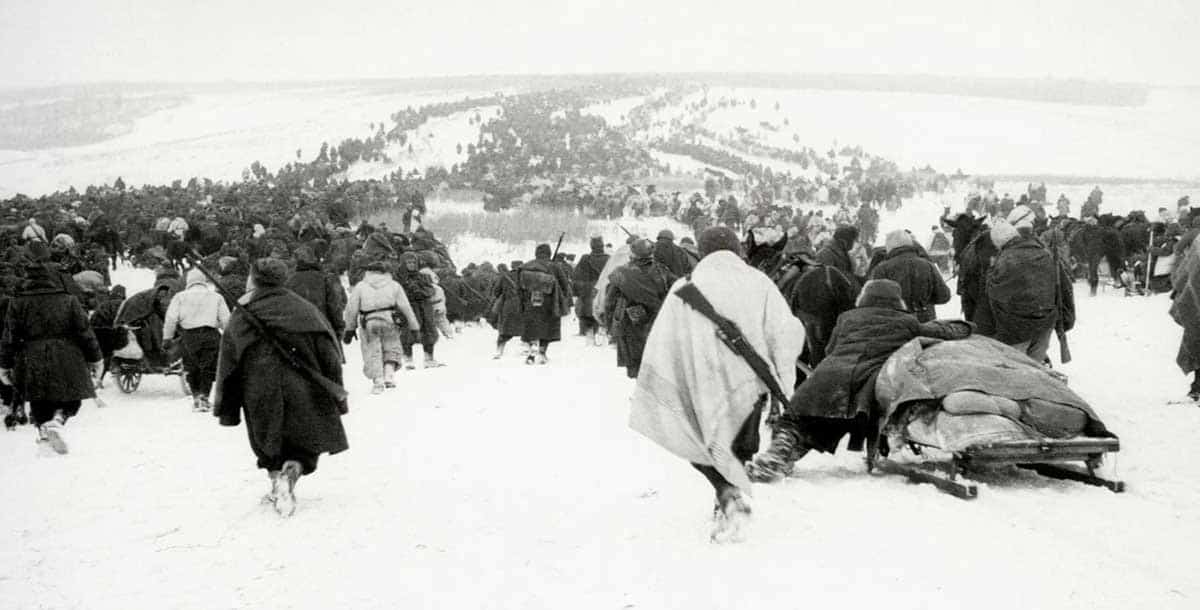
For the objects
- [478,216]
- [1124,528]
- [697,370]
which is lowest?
[478,216]

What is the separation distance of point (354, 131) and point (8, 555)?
57.1 metres

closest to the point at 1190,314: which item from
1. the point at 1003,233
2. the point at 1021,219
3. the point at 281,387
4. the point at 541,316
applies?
the point at 1021,219

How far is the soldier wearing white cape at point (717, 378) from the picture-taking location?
544 centimetres

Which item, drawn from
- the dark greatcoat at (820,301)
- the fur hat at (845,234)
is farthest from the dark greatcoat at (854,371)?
the fur hat at (845,234)

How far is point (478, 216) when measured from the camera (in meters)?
36.0

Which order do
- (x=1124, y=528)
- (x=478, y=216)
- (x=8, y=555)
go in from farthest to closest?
(x=478, y=216), (x=8, y=555), (x=1124, y=528)

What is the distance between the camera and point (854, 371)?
22.8ft

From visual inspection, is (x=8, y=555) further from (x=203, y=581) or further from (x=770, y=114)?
(x=770, y=114)

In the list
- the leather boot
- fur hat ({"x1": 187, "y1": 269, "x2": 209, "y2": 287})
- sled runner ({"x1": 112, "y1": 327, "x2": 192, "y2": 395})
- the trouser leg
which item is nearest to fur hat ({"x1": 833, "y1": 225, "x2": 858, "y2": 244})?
the leather boot

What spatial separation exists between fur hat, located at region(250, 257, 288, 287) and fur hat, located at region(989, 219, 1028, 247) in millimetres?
5793

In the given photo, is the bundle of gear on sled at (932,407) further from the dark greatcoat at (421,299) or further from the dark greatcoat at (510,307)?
the dark greatcoat at (421,299)

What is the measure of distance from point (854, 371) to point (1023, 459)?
45.6 inches

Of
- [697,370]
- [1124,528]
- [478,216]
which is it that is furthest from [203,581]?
[478,216]

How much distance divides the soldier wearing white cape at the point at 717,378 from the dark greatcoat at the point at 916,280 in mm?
3786
